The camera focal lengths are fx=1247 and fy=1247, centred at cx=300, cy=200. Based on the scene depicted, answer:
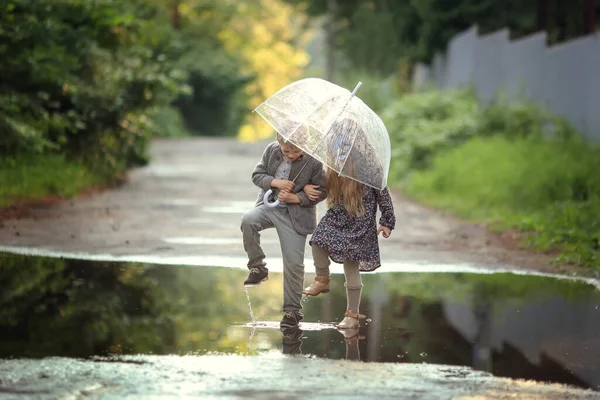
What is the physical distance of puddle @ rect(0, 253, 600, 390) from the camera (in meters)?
7.80

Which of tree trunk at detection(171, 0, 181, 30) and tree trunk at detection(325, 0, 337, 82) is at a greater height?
tree trunk at detection(171, 0, 181, 30)

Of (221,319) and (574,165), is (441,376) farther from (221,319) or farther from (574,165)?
(574,165)

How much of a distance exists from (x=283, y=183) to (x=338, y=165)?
0.42m

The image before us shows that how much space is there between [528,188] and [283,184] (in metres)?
9.48

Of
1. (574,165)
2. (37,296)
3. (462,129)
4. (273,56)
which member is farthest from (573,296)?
(273,56)

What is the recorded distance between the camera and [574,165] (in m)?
17.7

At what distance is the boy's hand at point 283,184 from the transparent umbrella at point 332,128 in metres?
0.30

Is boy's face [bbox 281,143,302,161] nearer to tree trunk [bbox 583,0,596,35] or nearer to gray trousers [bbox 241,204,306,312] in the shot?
gray trousers [bbox 241,204,306,312]

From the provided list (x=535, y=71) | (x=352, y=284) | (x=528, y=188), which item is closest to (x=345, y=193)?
(x=352, y=284)

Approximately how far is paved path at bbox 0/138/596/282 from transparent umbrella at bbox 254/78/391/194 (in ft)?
11.5

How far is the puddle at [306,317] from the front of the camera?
7797 mm

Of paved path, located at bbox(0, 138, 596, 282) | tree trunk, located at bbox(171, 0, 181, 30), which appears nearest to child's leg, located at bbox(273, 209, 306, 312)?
paved path, located at bbox(0, 138, 596, 282)

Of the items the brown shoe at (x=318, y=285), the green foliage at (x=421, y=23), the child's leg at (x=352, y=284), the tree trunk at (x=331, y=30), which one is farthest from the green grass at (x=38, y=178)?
the tree trunk at (x=331, y=30)

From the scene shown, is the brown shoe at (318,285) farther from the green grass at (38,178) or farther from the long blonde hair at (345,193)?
the green grass at (38,178)
